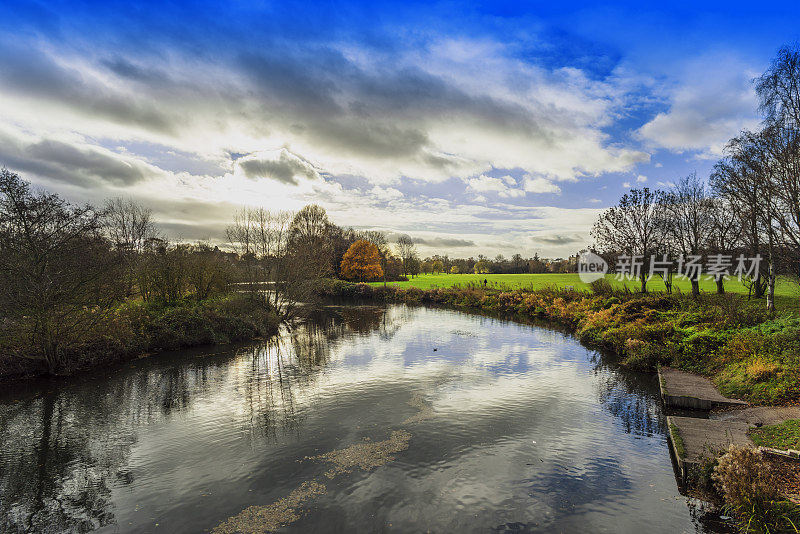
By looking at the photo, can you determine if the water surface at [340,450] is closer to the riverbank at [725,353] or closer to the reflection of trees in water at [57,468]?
the reflection of trees in water at [57,468]

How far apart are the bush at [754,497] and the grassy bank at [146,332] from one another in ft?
72.0

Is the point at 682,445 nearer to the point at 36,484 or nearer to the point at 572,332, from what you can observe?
the point at 36,484

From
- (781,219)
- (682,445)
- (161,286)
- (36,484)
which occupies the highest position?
(781,219)

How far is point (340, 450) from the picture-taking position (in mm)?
9555

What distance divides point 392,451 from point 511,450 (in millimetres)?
3105

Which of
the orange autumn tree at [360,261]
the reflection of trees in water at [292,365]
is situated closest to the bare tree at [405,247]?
the orange autumn tree at [360,261]

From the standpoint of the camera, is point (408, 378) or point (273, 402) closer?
point (273, 402)

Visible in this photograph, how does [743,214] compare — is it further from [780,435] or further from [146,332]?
[146,332]

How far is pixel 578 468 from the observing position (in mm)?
8781

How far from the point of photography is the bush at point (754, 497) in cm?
596

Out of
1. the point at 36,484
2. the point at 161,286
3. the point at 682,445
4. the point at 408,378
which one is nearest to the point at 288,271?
the point at 161,286

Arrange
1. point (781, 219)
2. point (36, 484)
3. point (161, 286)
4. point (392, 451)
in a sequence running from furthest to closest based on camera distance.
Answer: point (161, 286) → point (781, 219) → point (392, 451) → point (36, 484)

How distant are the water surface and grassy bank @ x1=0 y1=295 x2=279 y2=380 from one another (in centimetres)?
116

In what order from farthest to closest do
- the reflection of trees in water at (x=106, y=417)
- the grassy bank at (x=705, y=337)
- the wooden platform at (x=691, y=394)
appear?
the grassy bank at (x=705, y=337) < the wooden platform at (x=691, y=394) < the reflection of trees in water at (x=106, y=417)
